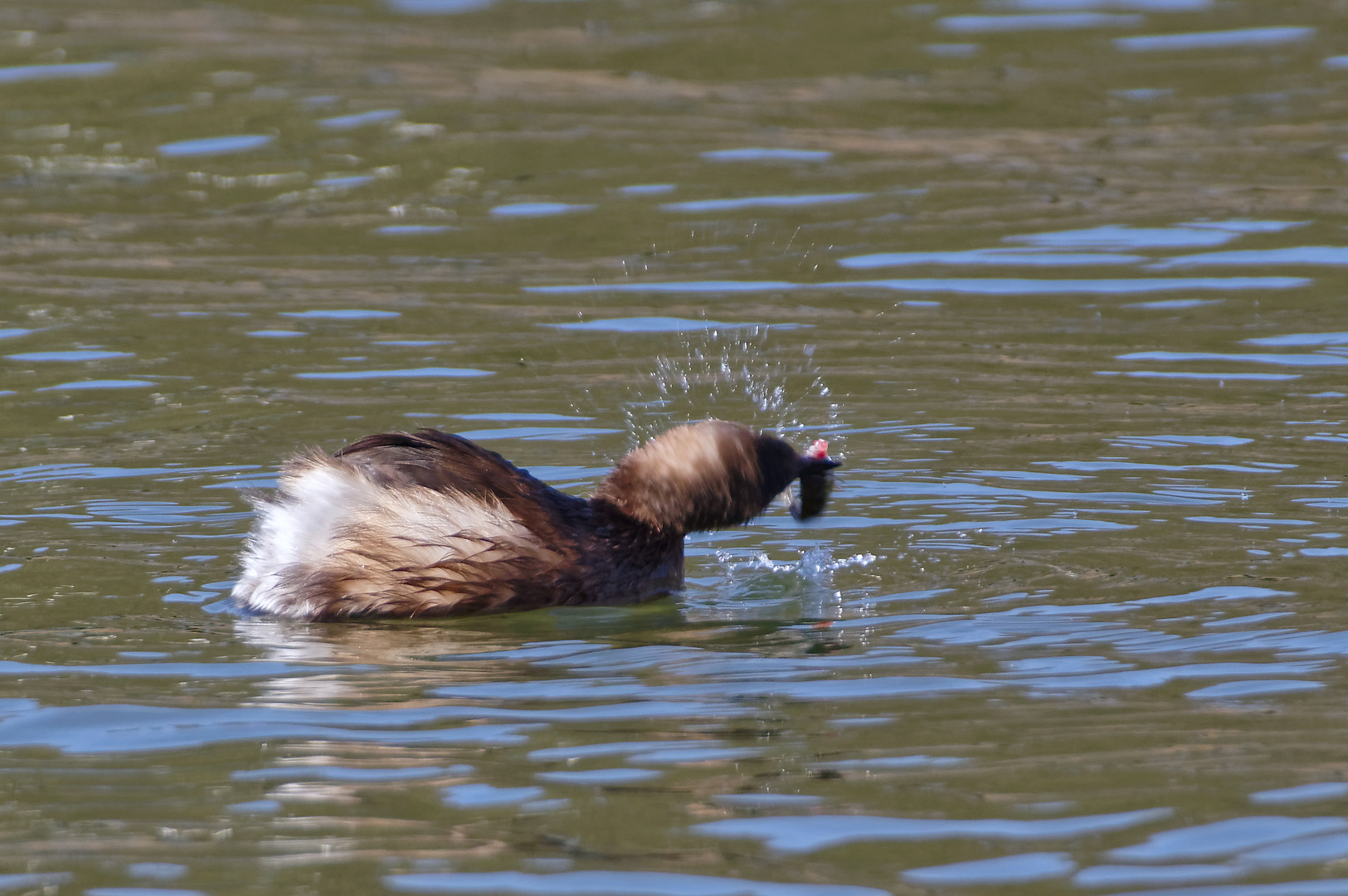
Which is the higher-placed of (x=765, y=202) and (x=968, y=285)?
(x=765, y=202)

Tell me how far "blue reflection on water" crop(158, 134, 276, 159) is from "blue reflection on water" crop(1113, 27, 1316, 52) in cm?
697

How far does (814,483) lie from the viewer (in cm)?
751

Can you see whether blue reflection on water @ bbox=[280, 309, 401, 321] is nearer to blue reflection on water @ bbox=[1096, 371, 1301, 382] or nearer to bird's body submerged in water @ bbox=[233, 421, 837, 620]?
blue reflection on water @ bbox=[1096, 371, 1301, 382]

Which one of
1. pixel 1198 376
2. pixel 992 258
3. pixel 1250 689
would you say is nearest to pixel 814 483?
pixel 1250 689

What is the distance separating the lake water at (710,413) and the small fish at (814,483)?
0.26 metres

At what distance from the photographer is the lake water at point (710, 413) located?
488 cm

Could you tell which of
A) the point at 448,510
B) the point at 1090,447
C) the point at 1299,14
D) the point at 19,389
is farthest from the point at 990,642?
the point at 1299,14

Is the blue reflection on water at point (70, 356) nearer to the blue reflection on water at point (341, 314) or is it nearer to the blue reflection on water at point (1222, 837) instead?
the blue reflection on water at point (341, 314)

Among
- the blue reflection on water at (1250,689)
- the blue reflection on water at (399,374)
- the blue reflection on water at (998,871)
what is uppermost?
the blue reflection on water at (399,374)

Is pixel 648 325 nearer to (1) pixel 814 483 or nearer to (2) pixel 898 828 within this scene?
(1) pixel 814 483

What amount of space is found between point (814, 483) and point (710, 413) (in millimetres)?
2451

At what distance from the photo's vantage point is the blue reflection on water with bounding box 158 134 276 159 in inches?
570

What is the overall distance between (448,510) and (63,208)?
776 centimetres

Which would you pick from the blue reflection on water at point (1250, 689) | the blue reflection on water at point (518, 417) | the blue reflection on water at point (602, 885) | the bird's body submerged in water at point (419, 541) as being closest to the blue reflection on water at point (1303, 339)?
the blue reflection on water at point (518, 417)
